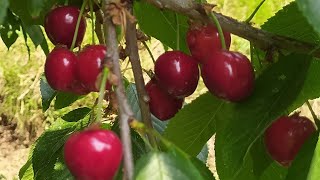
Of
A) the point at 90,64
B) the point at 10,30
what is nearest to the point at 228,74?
the point at 90,64

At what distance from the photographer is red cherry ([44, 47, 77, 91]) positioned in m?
0.74

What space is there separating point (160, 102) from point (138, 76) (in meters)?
0.09

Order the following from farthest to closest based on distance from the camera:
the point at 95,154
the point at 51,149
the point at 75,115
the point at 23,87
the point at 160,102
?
1. the point at 23,87
2. the point at 75,115
3. the point at 51,149
4. the point at 160,102
5. the point at 95,154

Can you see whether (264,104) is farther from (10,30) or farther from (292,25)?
(10,30)

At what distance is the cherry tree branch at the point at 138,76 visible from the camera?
25.8 inches

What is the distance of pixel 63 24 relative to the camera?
829 millimetres

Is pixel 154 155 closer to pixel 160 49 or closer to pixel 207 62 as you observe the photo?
pixel 207 62

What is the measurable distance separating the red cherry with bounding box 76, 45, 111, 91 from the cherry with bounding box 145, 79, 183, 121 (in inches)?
4.1

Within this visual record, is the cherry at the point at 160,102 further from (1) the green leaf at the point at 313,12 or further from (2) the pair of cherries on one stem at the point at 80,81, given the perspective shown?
(1) the green leaf at the point at 313,12

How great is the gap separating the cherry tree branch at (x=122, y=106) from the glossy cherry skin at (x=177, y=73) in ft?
0.49

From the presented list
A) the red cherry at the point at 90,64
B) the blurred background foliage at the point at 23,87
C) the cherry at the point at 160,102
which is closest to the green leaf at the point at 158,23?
the cherry at the point at 160,102

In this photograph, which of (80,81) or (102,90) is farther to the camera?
(80,81)

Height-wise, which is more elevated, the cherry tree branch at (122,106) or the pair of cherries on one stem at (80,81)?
the cherry tree branch at (122,106)

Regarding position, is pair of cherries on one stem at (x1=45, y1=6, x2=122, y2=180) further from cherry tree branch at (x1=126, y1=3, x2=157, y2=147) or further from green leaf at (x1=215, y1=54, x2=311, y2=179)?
green leaf at (x1=215, y1=54, x2=311, y2=179)
